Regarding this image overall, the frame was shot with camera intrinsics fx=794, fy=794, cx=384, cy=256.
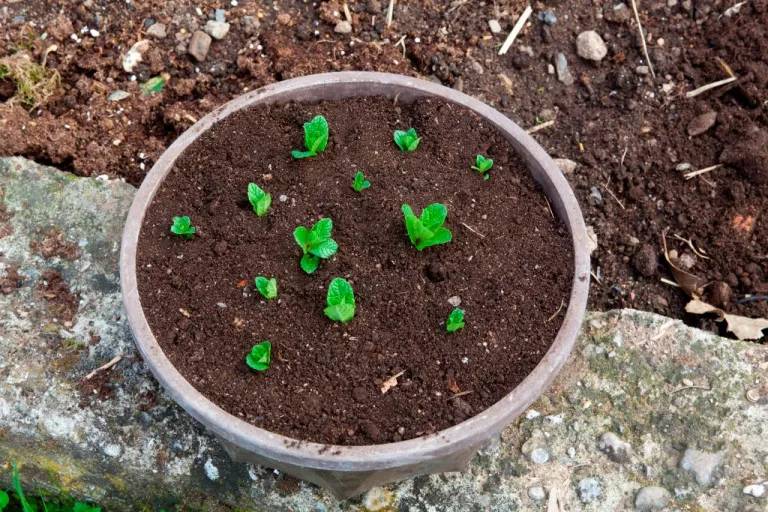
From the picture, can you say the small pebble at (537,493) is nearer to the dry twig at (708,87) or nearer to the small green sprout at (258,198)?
the small green sprout at (258,198)

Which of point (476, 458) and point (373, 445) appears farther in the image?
point (476, 458)

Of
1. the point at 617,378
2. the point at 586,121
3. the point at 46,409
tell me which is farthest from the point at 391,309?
the point at 586,121

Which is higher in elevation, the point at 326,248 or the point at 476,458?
the point at 326,248

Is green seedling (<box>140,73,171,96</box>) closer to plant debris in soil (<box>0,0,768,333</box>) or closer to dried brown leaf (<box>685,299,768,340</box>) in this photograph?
plant debris in soil (<box>0,0,768,333</box>)

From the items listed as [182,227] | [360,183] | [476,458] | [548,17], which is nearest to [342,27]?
[548,17]

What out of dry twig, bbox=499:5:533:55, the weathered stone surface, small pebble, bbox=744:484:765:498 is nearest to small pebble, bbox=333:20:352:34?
dry twig, bbox=499:5:533:55

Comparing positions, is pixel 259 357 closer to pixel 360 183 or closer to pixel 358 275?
pixel 358 275

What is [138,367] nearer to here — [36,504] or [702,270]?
[36,504]
